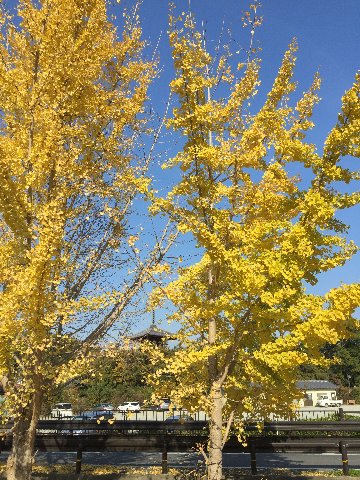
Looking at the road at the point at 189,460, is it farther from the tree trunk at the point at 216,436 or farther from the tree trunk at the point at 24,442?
the tree trunk at the point at 216,436

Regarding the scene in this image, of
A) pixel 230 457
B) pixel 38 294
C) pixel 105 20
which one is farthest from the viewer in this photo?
pixel 230 457

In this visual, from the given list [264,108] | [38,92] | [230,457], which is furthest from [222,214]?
[230,457]

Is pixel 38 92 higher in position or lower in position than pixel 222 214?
higher

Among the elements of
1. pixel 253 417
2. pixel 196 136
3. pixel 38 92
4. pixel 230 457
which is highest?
pixel 38 92

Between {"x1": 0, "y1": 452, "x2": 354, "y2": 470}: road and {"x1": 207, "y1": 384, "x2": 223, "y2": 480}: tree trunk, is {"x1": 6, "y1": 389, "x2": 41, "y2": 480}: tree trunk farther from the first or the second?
{"x1": 0, "y1": 452, "x2": 354, "y2": 470}: road

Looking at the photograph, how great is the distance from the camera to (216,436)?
5582 mm

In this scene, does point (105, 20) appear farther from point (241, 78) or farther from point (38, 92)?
point (241, 78)

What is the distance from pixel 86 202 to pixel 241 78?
2972 millimetres

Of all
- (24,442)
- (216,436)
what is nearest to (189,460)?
(24,442)

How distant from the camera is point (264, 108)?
5.84 m

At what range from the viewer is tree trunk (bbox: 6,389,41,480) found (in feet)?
20.4

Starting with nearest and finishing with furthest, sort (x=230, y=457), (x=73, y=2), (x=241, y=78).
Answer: (x=241, y=78), (x=73, y=2), (x=230, y=457)

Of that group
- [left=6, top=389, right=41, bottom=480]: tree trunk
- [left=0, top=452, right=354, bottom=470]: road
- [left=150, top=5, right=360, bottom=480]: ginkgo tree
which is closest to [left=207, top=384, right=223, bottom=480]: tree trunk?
[left=150, top=5, right=360, bottom=480]: ginkgo tree

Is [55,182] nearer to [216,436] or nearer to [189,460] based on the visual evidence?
[216,436]
